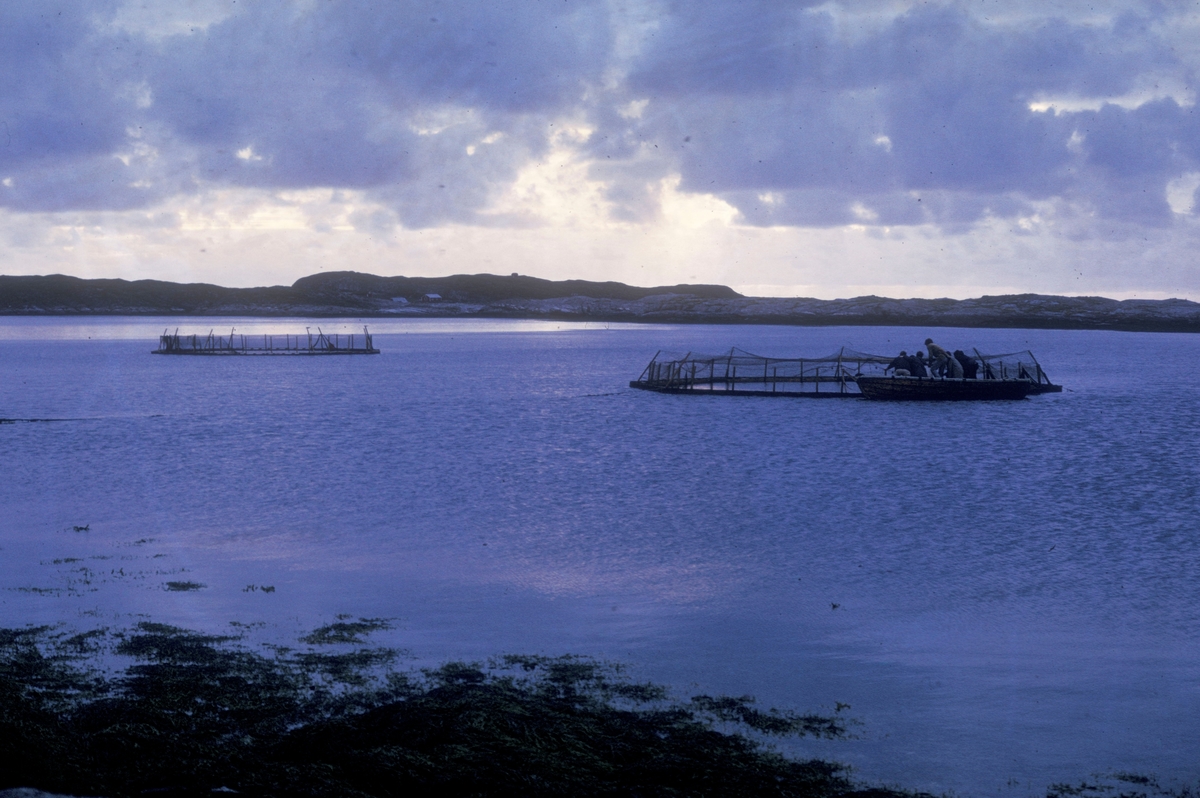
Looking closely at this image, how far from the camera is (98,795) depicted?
773cm

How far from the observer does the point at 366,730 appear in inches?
363

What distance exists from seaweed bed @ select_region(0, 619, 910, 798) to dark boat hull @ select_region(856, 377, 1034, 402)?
1607 inches

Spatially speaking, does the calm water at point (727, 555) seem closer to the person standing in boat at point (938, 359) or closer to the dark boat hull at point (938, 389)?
the dark boat hull at point (938, 389)

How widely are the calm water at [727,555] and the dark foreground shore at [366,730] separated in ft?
2.53

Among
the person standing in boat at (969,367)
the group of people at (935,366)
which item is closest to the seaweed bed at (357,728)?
the group of people at (935,366)

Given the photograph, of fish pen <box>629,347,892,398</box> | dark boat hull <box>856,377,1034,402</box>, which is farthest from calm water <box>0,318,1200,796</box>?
fish pen <box>629,347,892,398</box>

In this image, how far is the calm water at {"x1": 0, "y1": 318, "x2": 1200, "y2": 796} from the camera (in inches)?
445

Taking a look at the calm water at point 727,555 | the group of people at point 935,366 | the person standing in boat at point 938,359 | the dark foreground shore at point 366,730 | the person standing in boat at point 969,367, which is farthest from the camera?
the person standing in boat at point 969,367

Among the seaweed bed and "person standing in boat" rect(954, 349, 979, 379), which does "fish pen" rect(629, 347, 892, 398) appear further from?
the seaweed bed

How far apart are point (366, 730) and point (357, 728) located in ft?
0.35

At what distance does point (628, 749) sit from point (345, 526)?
43.9ft

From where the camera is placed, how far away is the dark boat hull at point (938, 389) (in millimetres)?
49688

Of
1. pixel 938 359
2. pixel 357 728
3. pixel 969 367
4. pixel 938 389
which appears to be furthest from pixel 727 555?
pixel 969 367

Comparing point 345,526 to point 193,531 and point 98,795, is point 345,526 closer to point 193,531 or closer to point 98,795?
point 193,531
